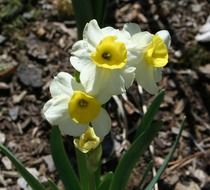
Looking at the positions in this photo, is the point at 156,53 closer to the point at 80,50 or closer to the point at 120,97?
the point at 80,50

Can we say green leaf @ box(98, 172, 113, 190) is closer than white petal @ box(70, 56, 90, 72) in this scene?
A: No

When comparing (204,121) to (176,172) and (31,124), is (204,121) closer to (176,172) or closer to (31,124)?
(176,172)

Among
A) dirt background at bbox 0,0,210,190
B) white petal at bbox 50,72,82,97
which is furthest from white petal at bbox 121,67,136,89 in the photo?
dirt background at bbox 0,0,210,190

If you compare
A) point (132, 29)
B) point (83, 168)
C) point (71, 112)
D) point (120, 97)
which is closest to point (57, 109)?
point (71, 112)

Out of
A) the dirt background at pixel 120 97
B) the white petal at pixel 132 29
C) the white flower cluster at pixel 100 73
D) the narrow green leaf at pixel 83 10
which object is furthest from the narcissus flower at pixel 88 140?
the dirt background at pixel 120 97

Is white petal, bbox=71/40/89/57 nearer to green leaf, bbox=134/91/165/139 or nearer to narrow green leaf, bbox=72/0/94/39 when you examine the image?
green leaf, bbox=134/91/165/139

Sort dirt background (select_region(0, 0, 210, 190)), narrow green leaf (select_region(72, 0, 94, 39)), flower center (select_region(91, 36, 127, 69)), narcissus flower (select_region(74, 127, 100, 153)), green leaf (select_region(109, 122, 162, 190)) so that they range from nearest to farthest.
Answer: flower center (select_region(91, 36, 127, 69)) → narcissus flower (select_region(74, 127, 100, 153)) → green leaf (select_region(109, 122, 162, 190)) → narrow green leaf (select_region(72, 0, 94, 39)) → dirt background (select_region(0, 0, 210, 190))

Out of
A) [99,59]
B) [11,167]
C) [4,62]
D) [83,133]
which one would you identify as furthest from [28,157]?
[99,59]

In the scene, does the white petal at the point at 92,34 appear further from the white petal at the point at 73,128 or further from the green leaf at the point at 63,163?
the green leaf at the point at 63,163
